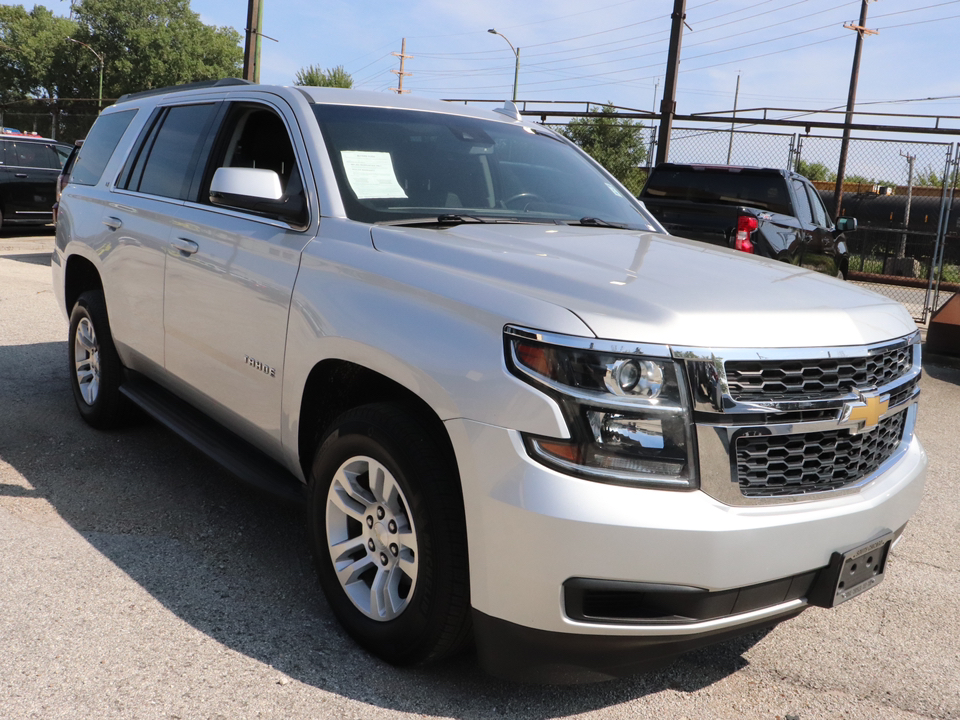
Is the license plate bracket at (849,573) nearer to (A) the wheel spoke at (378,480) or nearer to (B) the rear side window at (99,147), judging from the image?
(A) the wheel spoke at (378,480)

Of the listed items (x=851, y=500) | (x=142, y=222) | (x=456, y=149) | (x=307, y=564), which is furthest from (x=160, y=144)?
(x=851, y=500)

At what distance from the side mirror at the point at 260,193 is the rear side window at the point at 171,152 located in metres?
0.94

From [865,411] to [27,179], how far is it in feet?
54.5

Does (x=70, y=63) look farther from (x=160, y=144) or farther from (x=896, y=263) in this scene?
(x=160, y=144)

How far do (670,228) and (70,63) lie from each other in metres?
79.4

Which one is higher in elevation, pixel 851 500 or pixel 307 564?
A: pixel 851 500

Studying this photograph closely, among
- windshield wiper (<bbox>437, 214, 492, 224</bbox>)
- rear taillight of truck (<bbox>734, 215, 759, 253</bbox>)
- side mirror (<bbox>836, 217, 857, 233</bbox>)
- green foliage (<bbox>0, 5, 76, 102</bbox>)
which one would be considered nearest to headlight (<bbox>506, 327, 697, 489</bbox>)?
windshield wiper (<bbox>437, 214, 492, 224</bbox>)

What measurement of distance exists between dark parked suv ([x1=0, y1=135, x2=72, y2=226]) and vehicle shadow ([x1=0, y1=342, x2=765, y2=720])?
12063 mm

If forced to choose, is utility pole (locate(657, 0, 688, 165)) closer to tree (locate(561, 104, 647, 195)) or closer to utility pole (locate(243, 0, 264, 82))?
utility pole (locate(243, 0, 264, 82))

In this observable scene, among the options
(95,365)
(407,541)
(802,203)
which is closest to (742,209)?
(802,203)

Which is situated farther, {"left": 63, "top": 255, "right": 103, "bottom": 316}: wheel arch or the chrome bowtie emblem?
{"left": 63, "top": 255, "right": 103, "bottom": 316}: wheel arch

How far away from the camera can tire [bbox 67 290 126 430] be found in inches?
187

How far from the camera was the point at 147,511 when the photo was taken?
3.99 m

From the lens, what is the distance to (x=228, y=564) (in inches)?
138
